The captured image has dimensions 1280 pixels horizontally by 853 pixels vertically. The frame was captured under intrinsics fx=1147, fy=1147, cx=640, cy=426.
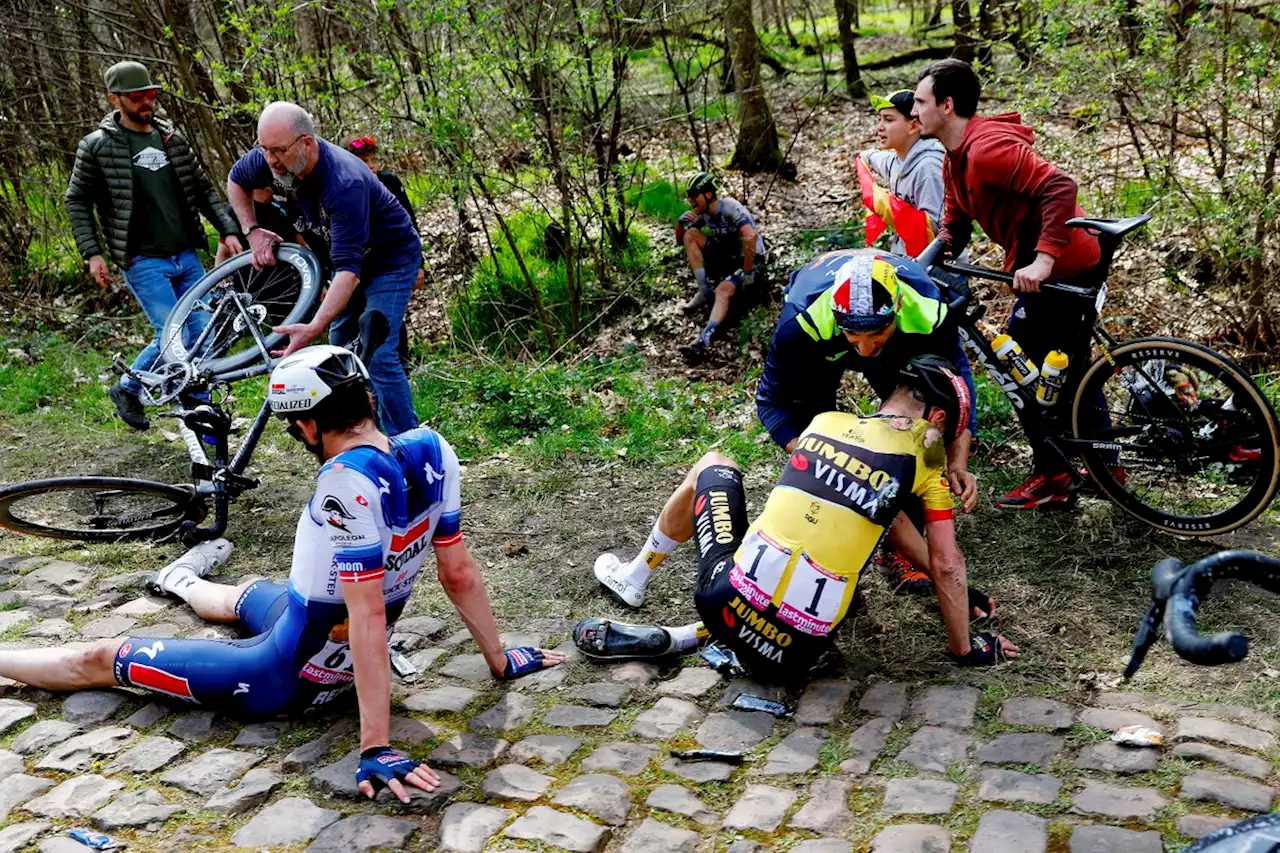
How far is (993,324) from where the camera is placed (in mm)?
7562

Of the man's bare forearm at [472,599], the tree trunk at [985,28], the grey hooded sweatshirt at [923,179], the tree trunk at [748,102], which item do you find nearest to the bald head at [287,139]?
the man's bare forearm at [472,599]

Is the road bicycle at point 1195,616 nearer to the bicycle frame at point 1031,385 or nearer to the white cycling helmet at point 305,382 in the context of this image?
the white cycling helmet at point 305,382

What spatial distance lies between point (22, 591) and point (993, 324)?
588 centimetres

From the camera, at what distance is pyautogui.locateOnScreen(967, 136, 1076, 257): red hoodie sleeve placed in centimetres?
501

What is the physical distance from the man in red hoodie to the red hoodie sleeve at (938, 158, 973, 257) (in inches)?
0.4

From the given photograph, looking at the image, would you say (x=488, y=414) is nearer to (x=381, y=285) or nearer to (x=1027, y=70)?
(x=381, y=285)

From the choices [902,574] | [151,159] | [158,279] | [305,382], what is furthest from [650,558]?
[151,159]

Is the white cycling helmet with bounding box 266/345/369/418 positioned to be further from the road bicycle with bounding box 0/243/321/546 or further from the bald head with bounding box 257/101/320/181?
the bald head with bounding box 257/101/320/181

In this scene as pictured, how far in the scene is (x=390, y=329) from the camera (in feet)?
20.4

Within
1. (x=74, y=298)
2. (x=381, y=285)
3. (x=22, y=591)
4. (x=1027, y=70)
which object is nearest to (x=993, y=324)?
(x=1027, y=70)


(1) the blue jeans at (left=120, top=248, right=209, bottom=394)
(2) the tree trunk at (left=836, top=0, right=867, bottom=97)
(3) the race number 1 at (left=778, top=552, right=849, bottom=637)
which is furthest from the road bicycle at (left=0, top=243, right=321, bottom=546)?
(2) the tree trunk at (left=836, top=0, right=867, bottom=97)

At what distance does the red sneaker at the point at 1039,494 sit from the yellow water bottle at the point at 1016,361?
1.65 feet

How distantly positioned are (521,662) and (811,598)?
125 centimetres

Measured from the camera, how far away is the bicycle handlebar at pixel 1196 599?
76.4 inches
